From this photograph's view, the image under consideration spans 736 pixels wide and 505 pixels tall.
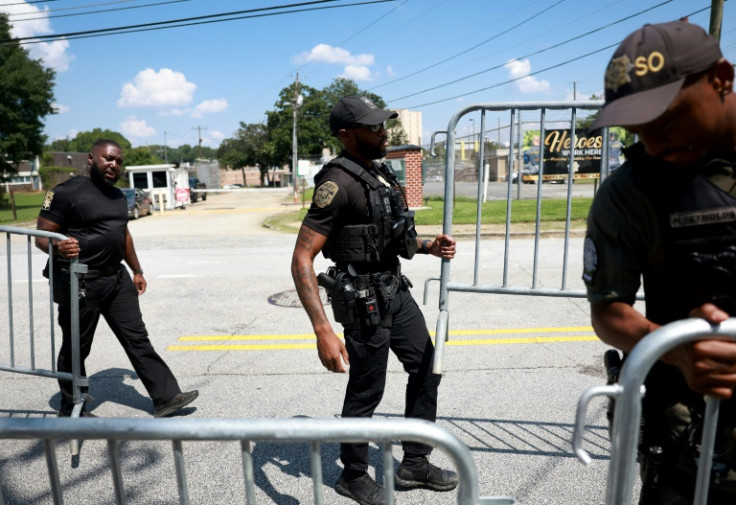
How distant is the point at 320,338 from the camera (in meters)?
2.56

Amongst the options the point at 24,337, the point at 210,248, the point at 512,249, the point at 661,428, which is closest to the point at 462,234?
the point at 512,249

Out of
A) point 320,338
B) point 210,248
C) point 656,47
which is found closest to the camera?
point 656,47

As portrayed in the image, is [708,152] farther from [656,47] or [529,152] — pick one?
[529,152]

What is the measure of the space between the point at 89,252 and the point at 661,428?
3.46 metres

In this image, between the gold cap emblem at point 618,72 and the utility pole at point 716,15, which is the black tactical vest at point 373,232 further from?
the utility pole at point 716,15

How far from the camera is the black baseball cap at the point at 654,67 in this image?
132 cm

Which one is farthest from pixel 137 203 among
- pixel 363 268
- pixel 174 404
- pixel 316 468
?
pixel 316 468

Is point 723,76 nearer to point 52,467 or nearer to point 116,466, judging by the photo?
point 116,466

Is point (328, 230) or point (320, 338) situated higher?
point (328, 230)

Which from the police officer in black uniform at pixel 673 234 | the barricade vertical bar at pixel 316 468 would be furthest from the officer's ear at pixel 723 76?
the barricade vertical bar at pixel 316 468

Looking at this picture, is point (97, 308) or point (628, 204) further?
point (97, 308)

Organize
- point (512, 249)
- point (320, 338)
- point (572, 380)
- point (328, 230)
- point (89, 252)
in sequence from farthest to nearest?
point (512, 249), point (572, 380), point (89, 252), point (328, 230), point (320, 338)

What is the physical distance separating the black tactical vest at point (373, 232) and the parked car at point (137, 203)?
2071cm

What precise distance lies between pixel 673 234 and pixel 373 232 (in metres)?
1.55
